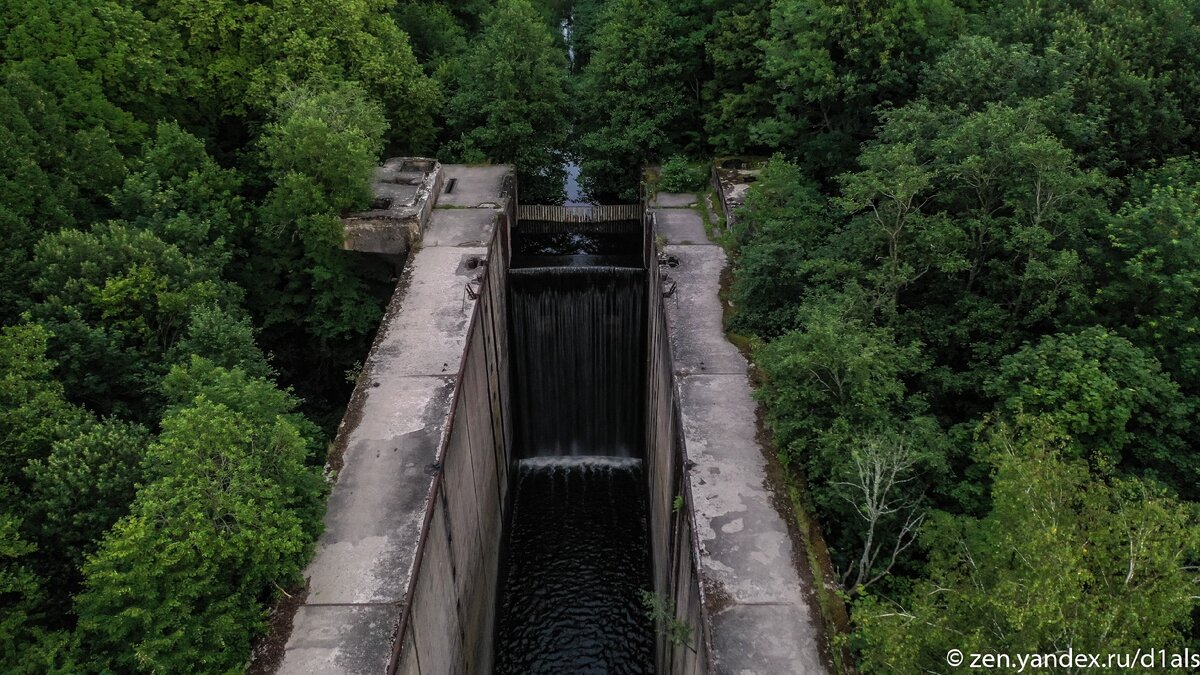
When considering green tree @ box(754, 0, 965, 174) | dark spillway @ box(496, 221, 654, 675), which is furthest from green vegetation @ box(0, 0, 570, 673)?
green tree @ box(754, 0, 965, 174)

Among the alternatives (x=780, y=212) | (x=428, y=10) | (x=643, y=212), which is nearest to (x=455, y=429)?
(x=780, y=212)

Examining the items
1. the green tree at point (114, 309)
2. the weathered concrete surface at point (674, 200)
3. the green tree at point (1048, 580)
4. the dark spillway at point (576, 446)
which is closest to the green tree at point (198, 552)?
the green tree at point (114, 309)

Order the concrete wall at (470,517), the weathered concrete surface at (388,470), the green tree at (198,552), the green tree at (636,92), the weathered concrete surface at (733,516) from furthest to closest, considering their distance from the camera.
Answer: the green tree at (636,92)
the concrete wall at (470,517)
the weathered concrete surface at (388,470)
the weathered concrete surface at (733,516)
the green tree at (198,552)

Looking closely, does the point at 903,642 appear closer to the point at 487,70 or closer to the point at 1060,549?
the point at 1060,549

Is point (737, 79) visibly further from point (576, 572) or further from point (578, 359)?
point (576, 572)

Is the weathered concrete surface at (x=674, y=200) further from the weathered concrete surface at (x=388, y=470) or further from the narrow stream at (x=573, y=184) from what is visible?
the weathered concrete surface at (x=388, y=470)

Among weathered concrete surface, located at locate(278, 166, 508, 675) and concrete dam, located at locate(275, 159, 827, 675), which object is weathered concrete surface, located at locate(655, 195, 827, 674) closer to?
concrete dam, located at locate(275, 159, 827, 675)
